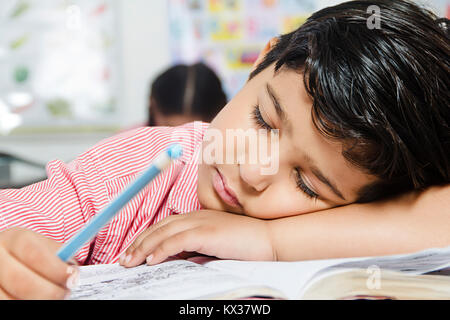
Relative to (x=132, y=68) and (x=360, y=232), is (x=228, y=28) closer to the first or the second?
(x=132, y=68)

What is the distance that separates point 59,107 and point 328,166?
5.96 ft

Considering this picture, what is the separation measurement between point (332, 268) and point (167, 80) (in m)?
1.37

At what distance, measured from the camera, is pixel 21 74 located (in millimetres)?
2100

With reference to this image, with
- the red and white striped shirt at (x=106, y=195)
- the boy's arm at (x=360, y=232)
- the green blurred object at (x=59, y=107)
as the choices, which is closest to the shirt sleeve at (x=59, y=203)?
the red and white striped shirt at (x=106, y=195)

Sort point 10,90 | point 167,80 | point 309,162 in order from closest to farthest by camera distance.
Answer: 1. point 309,162
2. point 167,80
3. point 10,90

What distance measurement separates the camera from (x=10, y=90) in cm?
209

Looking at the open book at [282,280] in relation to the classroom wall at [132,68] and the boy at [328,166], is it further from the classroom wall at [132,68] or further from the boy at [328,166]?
the classroom wall at [132,68]

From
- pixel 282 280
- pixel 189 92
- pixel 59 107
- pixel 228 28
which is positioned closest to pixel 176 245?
pixel 282 280

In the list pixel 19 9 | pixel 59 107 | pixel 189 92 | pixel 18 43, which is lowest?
pixel 59 107

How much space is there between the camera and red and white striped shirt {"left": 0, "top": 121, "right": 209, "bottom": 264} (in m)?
0.58

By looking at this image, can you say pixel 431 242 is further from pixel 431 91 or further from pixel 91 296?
pixel 91 296

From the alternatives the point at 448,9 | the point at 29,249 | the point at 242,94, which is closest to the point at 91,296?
the point at 29,249

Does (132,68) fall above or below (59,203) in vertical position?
above

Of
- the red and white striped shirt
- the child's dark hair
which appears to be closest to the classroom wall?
the child's dark hair
